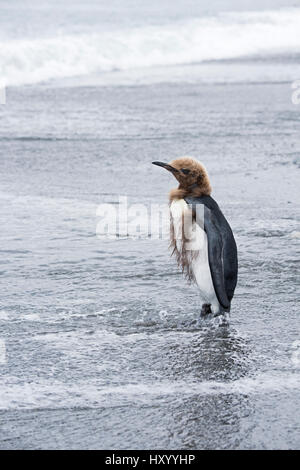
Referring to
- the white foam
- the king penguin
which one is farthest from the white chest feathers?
the white foam

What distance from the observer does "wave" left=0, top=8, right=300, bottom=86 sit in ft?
50.1

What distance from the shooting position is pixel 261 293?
4.39 metres

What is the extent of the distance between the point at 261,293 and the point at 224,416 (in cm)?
137

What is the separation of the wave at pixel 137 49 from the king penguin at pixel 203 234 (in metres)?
9.54

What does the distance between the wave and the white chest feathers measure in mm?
9528

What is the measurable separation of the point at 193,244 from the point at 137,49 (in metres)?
14.7

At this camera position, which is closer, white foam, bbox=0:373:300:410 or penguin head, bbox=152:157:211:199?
white foam, bbox=0:373:300:410

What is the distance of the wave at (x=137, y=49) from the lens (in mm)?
15273

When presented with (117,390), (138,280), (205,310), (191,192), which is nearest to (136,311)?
(205,310)

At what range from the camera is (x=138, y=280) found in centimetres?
464

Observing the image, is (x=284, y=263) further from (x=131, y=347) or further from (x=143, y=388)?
(x=143, y=388)

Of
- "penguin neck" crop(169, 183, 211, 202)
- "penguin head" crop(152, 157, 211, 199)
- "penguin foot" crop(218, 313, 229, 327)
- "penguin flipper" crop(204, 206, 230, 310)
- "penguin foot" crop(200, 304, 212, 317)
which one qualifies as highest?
"penguin head" crop(152, 157, 211, 199)

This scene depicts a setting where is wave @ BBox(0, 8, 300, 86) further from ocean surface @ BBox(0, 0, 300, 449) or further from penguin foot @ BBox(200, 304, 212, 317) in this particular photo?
penguin foot @ BBox(200, 304, 212, 317)

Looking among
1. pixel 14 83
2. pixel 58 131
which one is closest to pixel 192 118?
pixel 58 131
